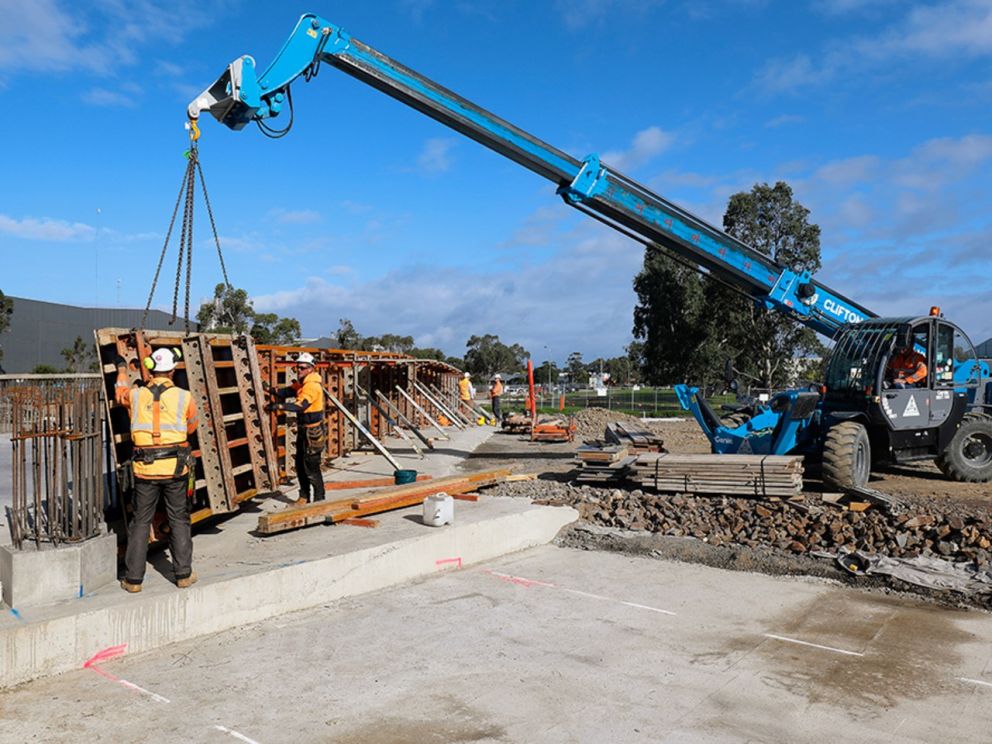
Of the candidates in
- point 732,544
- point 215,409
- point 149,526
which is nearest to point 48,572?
point 149,526

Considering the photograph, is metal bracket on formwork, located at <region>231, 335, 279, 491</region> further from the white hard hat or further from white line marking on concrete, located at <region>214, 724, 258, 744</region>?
white line marking on concrete, located at <region>214, 724, 258, 744</region>

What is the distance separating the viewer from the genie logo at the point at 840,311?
46.9ft

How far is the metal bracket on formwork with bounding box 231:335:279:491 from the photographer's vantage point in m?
8.59

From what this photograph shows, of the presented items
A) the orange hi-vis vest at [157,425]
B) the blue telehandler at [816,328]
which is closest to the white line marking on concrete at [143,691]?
the orange hi-vis vest at [157,425]

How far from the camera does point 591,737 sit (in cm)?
450

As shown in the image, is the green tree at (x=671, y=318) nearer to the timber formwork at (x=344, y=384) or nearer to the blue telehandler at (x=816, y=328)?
the timber formwork at (x=344, y=384)

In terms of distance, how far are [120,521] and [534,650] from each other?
180 inches

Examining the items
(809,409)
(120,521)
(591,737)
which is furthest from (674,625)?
(809,409)

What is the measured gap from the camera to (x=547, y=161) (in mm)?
12250

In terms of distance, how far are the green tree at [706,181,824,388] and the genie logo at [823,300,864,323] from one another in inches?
974

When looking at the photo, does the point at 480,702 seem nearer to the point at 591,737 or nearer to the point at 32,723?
the point at 591,737

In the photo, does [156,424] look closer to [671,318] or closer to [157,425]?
[157,425]

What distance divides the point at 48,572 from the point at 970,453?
47.6 feet

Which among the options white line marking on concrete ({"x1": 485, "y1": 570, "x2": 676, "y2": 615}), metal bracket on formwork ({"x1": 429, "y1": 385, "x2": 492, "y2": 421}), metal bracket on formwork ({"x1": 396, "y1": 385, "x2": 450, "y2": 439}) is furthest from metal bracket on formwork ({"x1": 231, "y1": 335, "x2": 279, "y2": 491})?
metal bracket on formwork ({"x1": 429, "y1": 385, "x2": 492, "y2": 421})
